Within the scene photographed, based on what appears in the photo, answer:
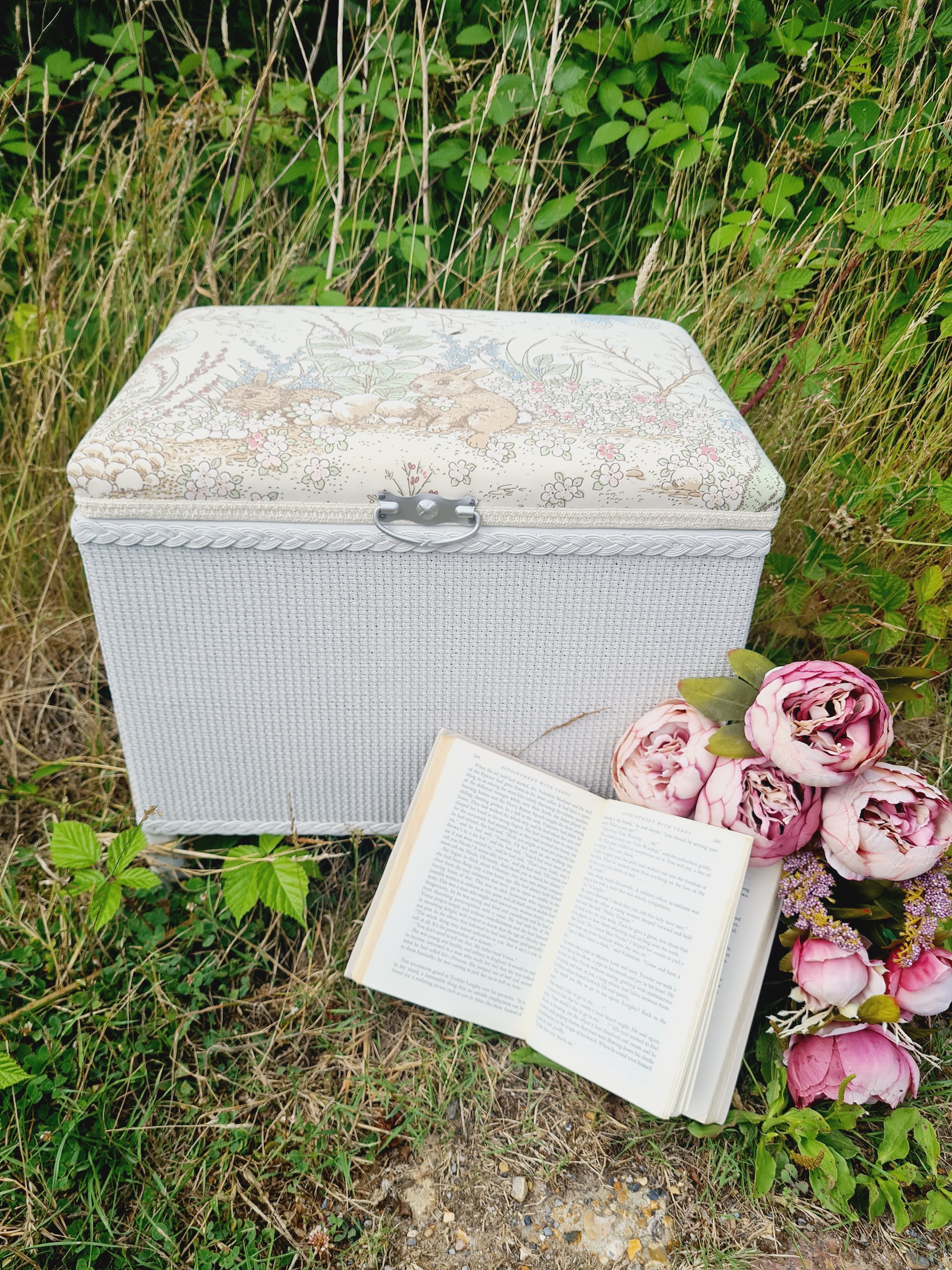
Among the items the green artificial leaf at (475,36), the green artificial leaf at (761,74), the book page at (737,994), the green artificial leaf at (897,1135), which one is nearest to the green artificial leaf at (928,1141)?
the green artificial leaf at (897,1135)

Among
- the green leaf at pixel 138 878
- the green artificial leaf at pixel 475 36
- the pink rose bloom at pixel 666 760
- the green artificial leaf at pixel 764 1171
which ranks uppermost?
the green artificial leaf at pixel 475 36

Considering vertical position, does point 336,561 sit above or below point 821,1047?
above

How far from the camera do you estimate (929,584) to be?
4.68ft

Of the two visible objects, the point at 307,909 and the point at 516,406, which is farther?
the point at 307,909

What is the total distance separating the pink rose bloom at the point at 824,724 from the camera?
44.9 inches

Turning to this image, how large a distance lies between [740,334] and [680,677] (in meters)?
0.92

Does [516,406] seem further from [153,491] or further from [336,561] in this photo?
[153,491]

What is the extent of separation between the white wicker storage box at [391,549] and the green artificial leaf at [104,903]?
0.17 meters

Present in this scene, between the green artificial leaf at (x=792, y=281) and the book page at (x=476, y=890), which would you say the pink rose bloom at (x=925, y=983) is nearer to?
the book page at (x=476, y=890)

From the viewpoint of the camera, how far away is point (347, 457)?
1.14 m

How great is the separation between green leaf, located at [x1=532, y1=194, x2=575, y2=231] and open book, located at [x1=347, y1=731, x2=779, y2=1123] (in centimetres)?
124

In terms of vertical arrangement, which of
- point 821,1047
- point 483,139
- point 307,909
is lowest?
point 307,909

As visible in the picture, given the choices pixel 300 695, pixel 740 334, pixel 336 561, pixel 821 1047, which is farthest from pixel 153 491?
pixel 740 334

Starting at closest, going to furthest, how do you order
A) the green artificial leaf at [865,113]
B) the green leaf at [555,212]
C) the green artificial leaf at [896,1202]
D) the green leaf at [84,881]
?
the green artificial leaf at [896,1202], the green leaf at [84,881], the green artificial leaf at [865,113], the green leaf at [555,212]
